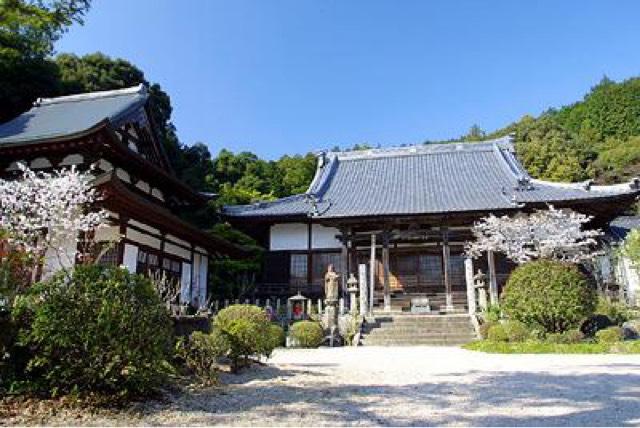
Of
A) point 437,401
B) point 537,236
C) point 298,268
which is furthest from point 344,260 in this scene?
point 437,401

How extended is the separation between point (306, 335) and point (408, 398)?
8.71 meters

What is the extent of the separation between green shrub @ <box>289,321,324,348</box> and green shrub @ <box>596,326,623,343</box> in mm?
7219

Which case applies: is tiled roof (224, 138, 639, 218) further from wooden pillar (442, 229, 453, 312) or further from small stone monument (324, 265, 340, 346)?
small stone monument (324, 265, 340, 346)

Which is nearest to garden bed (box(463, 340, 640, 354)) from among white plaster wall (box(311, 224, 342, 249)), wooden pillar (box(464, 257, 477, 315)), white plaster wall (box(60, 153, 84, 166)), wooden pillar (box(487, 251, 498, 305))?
wooden pillar (box(464, 257, 477, 315))

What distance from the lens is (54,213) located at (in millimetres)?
12008

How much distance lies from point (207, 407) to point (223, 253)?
1494cm

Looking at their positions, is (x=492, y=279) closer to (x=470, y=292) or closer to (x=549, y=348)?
(x=470, y=292)

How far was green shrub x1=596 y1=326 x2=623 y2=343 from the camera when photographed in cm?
1180

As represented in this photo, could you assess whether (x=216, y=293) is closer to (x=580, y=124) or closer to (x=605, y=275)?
(x=605, y=275)

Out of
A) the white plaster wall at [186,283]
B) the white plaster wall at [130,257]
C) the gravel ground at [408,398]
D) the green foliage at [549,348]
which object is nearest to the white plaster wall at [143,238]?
the white plaster wall at [130,257]

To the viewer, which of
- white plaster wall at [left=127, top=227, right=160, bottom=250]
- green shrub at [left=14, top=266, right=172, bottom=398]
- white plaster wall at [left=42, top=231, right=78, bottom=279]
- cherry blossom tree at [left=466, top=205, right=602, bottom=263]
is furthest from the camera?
cherry blossom tree at [left=466, top=205, right=602, bottom=263]

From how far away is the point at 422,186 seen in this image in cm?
2361

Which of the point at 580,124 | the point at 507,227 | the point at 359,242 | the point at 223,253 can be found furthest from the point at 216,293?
the point at 580,124

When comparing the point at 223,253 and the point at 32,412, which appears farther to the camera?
→ the point at 223,253
